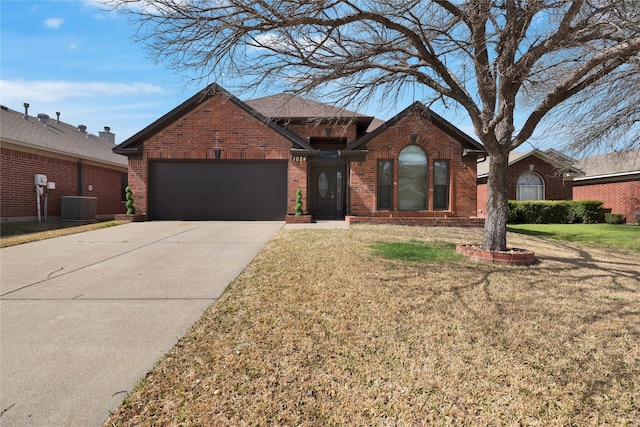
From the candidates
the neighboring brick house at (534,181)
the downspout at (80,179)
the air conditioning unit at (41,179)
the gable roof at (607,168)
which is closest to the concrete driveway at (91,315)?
the air conditioning unit at (41,179)

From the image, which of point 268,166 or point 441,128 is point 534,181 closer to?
point 441,128

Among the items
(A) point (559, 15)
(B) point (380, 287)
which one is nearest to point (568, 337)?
(B) point (380, 287)

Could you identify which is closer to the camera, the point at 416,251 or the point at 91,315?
the point at 91,315

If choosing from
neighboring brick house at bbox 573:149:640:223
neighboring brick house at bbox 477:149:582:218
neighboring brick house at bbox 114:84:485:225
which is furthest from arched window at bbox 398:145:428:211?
neighboring brick house at bbox 573:149:640:223

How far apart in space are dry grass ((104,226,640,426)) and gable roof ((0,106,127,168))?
13.4m

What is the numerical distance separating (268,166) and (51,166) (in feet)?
30.6

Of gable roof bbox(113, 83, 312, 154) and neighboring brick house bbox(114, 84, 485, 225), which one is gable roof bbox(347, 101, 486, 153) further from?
gable roof bbox(113, 83, 312, 154)

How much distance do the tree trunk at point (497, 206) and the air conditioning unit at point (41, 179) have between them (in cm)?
1575

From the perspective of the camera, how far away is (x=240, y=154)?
41.1 ft

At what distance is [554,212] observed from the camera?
17.3 metres

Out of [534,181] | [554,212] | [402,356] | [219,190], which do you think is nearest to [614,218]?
[554,212]

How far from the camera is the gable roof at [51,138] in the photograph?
1248 centimetres

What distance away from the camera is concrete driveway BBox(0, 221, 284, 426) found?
2223 millimetres

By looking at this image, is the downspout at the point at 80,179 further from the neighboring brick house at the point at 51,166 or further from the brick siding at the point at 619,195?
the brick siding at the point at 619,195
